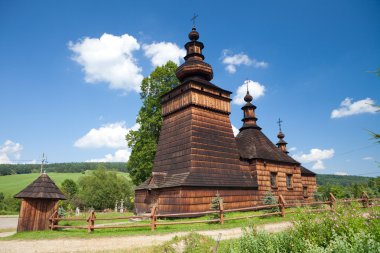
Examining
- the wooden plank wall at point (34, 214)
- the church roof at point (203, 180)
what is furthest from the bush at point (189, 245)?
the wooden plank wall at point (34, 214)

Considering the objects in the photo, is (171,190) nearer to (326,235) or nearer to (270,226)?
(270,226)

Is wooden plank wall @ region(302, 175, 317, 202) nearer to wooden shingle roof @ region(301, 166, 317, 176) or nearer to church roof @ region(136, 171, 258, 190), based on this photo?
wooden shingle roof @ region(301, 166, 317, 176)

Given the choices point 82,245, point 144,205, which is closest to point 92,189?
point 144,205

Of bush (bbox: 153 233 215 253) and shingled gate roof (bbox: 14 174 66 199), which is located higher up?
shingled gate roof (bbox: 14 174 66 199)

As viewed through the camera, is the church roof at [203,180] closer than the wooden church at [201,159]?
Yes

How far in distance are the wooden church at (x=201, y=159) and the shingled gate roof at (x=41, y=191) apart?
668 cm

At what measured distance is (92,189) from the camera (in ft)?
154

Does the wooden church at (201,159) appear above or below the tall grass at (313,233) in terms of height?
above

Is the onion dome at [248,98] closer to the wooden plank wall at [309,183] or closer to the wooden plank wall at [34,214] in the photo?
the wooden plank wall at [309,183]

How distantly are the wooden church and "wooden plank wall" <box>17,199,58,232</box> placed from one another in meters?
7.09

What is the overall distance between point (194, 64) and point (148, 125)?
917 cm

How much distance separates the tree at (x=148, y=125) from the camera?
27.8 meters

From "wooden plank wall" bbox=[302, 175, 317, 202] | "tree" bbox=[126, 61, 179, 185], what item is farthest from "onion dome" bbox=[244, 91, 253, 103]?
"wooden plank wall" bbox=[302, 175, 317, 202]

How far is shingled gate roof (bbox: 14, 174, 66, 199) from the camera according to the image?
14.6 m
